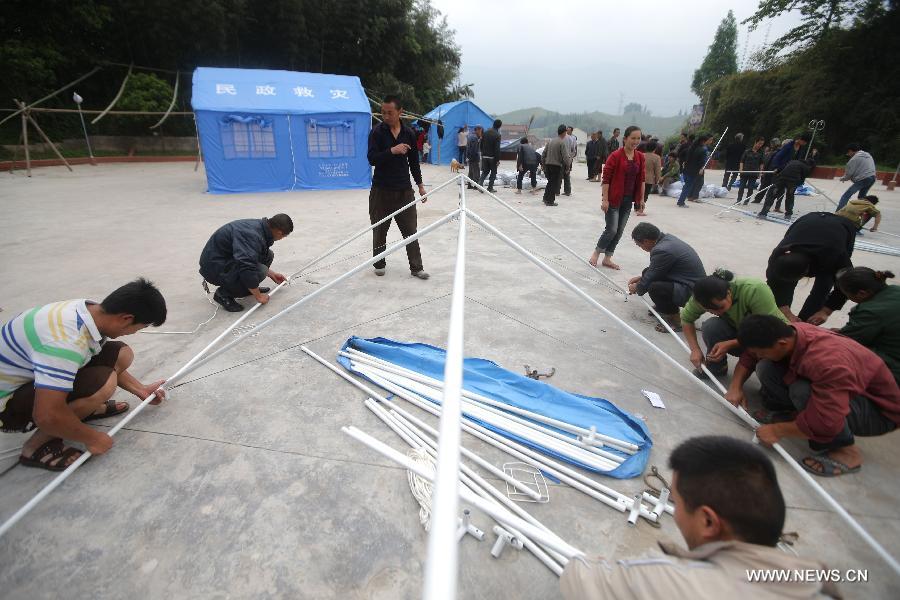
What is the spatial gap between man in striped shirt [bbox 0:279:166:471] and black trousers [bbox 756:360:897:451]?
128 inches

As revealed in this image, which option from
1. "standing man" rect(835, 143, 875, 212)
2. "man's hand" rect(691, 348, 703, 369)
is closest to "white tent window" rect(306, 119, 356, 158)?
"man's hand" rect(691, 348, 703, 369)

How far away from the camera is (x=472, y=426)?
2.30 meters

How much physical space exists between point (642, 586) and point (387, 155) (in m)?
4.05

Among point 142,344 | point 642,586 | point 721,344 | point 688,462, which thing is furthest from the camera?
point 142,344

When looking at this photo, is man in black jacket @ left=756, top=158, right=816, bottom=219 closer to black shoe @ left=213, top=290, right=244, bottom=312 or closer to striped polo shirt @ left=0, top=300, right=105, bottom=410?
black shoe @ left=213, top=290, right=244, bottom=312

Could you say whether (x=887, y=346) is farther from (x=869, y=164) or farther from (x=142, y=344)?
(x=869, y=164)

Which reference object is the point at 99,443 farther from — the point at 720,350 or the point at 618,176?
the point at 618,176

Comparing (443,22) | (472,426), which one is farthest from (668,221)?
(443,22)

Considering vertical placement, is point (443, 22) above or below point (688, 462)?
above

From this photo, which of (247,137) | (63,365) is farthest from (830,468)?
(247,137)

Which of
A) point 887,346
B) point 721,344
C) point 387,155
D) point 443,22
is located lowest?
point 721,344

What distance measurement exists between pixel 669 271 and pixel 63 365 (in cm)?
403

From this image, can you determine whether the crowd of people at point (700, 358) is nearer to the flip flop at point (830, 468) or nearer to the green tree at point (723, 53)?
the flip flop at point (830, 468)

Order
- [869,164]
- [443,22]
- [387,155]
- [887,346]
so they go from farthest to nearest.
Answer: [443,22]
[869,164]
[387,155]
[887,346]
